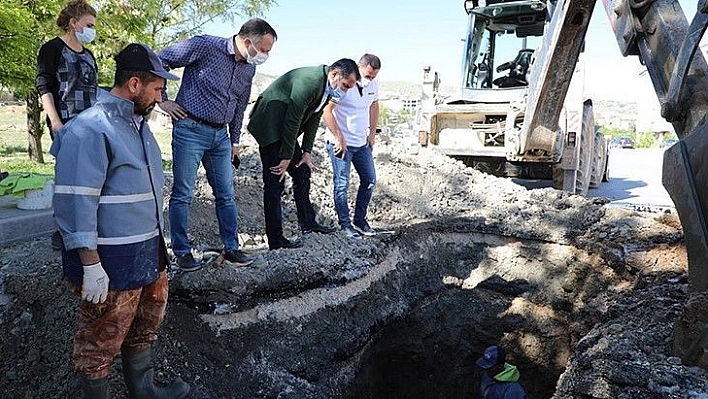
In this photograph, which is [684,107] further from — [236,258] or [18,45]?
[18,45]

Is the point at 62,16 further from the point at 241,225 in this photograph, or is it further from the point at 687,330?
the point at 687,330

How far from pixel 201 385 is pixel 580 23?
3950mm

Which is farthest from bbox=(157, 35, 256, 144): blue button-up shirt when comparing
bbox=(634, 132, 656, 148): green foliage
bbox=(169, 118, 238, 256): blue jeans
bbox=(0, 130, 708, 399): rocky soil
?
bbox=(634, 132, 656, 148): green foliage

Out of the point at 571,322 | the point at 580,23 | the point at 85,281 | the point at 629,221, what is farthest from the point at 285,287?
the point at 629,221

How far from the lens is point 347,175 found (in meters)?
4.81

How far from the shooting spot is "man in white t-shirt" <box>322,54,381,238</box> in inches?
182

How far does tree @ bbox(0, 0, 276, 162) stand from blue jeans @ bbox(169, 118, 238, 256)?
5.53 meters

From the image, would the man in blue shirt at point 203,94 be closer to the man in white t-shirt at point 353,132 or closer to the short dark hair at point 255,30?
the short dark hair at point 255,30

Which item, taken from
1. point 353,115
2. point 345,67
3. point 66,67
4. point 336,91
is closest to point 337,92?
point 336,91

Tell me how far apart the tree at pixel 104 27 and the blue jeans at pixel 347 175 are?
5.55m

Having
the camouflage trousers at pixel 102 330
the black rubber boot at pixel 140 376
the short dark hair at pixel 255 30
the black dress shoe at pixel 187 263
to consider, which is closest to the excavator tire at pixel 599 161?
the short dark hair at pixel 255 30

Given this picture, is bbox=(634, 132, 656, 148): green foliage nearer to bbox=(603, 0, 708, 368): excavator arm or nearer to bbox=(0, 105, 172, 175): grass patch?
bbox=(0, 105, 172, 175): grass patch

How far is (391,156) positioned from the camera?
7.53 metres

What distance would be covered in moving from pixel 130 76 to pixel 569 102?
6517 mm
